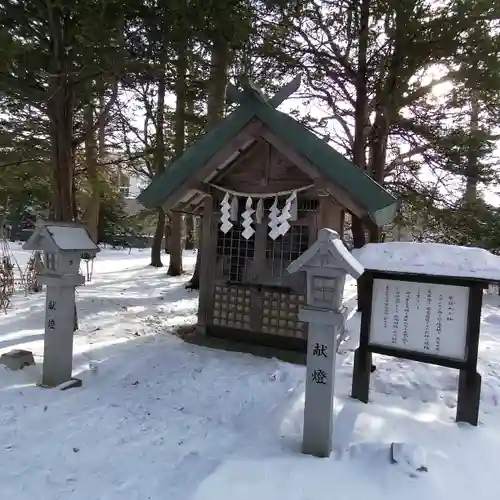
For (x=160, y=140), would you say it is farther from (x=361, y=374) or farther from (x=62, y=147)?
(x=361, y=374)

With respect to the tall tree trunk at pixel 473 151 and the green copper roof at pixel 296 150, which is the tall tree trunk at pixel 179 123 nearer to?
the green copper roof at pixel 296 150

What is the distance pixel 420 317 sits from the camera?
183 inches

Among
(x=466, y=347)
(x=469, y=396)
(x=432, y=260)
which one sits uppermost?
(x=432, y=260)

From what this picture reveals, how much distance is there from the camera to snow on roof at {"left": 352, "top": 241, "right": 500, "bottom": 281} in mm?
4207

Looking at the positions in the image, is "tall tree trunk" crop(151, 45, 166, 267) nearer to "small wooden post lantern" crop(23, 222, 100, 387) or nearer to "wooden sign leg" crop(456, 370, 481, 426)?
"small wooden post lantern" crop(23, 222, 100, 387)

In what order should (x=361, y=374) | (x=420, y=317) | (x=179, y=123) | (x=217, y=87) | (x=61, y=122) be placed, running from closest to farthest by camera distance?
(x=420, y=317), (x=361, y=374), (x=61, y=122), (x=217, y=87), (x=179, y=123)

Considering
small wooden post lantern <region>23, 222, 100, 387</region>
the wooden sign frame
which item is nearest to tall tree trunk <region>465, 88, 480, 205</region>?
the wooden sign frame

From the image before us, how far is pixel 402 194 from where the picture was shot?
9.98 m

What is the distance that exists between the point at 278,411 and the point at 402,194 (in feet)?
22.8

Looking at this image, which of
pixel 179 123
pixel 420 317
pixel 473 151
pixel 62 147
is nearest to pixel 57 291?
pixel 62 147

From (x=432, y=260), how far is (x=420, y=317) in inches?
25.8

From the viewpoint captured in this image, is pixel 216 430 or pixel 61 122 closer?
pixel 216 430

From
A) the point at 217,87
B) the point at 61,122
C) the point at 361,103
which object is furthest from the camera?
the point at 217,87

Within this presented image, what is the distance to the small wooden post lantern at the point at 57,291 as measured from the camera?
200 inches
